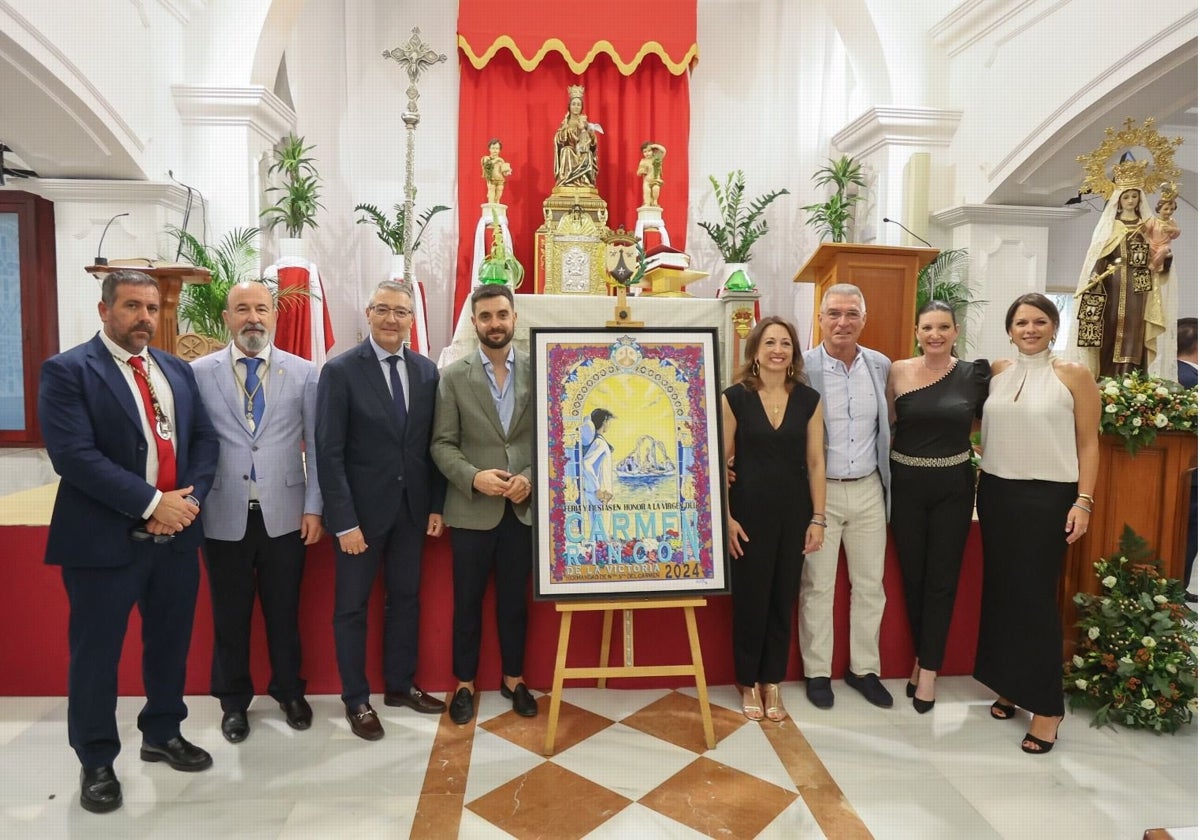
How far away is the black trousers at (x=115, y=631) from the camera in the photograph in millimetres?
2066

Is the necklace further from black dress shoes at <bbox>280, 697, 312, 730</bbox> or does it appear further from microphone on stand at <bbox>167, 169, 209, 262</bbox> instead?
microphone on stand at <bbox>167, 169, 209, 262</bbox>

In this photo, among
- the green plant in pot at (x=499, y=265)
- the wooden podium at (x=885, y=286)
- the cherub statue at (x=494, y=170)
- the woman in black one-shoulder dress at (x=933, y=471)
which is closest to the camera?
the woman in black one-shoulder dress at (x=933, y=471)

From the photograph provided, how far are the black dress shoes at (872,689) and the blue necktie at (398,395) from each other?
1890mm

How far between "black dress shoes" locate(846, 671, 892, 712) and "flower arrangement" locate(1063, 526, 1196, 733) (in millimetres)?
614

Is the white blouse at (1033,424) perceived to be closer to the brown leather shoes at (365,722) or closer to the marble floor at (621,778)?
the marble floor at (621,778)

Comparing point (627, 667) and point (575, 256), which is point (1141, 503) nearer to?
point (627, 667)

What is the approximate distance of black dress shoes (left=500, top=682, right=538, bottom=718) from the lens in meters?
2.63

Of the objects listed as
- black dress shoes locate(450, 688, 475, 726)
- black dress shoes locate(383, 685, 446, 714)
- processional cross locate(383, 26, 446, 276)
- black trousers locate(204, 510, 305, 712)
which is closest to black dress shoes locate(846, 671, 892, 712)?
black dress shoes locate(450, 688, 475, 726)

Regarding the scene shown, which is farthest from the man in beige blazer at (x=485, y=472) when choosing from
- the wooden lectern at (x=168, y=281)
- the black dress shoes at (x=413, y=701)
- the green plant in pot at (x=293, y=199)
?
the green plant in pot at (x=293, y=199)

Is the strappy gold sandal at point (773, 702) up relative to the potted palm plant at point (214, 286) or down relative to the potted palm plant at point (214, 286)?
down

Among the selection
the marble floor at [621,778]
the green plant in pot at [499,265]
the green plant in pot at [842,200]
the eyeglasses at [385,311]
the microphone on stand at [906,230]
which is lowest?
the marble floor at [621,778]

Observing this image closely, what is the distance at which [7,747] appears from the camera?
2426 mm

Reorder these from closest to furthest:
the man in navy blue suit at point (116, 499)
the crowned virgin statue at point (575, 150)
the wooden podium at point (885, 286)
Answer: the man in navy blue suit at point (116, 499) < the wooden podium at point (885, 286) < the crowned virgin statue at point (575, 150)

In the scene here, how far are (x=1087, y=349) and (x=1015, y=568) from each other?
1.15 m
